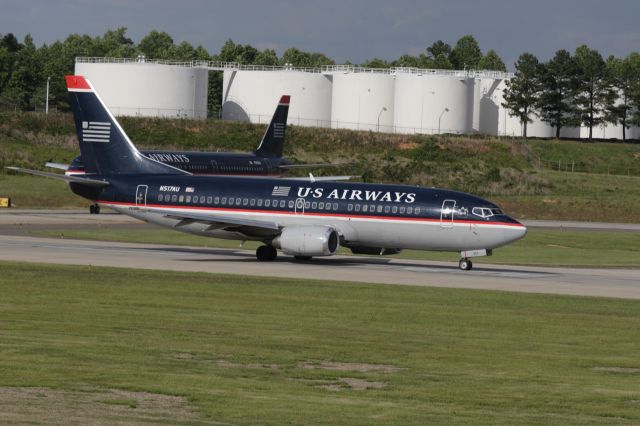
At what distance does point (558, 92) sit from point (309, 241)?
140 m

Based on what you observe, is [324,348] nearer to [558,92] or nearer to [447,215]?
[447,215]

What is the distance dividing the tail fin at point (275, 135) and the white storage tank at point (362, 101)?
6814cm

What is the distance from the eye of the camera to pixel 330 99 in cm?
16662

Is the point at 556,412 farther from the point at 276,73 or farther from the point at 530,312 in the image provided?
the point at 276,73

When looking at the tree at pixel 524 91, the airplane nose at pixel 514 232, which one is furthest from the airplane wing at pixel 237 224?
the tree at pixel 524 91

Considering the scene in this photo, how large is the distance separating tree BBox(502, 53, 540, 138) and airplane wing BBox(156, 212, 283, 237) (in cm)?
12864

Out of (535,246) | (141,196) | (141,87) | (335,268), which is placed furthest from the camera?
(141,87)

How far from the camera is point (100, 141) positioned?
191 feet

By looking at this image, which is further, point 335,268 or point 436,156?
point 436,156

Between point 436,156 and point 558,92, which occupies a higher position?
point 558,92

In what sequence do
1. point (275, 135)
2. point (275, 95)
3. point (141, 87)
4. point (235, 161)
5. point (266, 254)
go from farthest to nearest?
point (275, 95) < point (141, 87) < point (275, 135) < point (235, 161) < point (266, 254)

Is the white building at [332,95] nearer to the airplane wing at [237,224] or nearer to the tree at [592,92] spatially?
the tree at [592,92]

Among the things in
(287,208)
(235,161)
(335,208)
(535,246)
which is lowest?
(535,246)

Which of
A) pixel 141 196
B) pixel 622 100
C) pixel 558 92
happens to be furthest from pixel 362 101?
pixel 141 196
